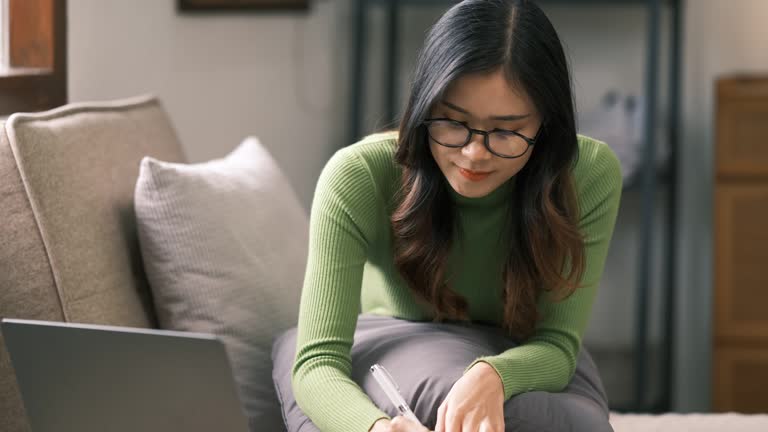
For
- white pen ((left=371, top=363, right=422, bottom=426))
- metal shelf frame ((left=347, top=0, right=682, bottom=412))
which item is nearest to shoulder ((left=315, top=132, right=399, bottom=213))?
white pen ((left=371, top=363, right=422, bottom=426))

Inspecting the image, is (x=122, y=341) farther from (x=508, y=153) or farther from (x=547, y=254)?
(x=547, y=254)

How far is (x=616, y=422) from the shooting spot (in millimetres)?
1732

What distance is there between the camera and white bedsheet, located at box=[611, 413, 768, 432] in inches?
64.6

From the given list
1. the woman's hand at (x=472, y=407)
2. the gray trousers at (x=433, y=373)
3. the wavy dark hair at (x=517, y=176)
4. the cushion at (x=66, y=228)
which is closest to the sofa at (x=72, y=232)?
the cushion at (x=66, y=228)

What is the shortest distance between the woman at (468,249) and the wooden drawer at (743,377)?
1455 millimetres

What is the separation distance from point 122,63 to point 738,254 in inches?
68.0

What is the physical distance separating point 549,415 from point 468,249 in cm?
33

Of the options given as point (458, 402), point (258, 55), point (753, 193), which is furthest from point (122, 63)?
point (753, 193)

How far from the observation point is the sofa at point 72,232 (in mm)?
1393

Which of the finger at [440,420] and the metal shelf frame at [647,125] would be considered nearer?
the finger at [440,420]

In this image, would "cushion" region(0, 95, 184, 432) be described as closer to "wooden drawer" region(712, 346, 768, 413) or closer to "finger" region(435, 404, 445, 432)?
"finger" region(435, 404, 445, 432)

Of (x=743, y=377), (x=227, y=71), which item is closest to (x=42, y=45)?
(x=227, y=71)

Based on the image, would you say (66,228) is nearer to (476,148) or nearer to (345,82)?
(476,148)

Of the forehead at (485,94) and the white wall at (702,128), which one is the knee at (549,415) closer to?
the forehead at (485,94)
